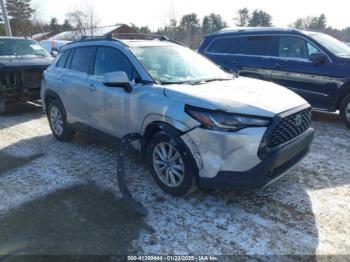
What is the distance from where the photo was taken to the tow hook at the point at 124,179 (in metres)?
3.47

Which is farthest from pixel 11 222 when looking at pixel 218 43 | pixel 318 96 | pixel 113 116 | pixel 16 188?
pixel 218 43

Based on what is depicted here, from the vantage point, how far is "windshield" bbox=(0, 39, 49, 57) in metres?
8.96

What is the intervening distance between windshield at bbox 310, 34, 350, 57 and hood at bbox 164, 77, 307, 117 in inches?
129

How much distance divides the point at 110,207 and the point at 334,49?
5.46 m

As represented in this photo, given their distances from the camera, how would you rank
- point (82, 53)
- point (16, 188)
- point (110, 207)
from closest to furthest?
point (110, 207) < point (16, 188) < point (82, 53)

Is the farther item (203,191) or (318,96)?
(318,96)

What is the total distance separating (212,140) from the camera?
10.4 ft

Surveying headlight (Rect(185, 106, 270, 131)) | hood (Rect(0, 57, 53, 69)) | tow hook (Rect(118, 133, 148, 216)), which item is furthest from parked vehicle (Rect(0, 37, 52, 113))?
headlight (Rect(185, 106, 270, 131))

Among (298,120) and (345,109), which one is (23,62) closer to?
(298,120)

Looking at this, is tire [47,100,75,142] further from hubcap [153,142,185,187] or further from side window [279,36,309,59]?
side window [279,36,309,59]

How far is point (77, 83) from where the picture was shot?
5012mm

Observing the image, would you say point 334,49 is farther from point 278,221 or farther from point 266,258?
point 266,258

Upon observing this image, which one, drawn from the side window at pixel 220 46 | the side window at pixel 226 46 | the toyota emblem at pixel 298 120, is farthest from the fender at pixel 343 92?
the toyota emblem at pixel 298 120

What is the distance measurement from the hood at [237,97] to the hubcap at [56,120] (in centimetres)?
287
